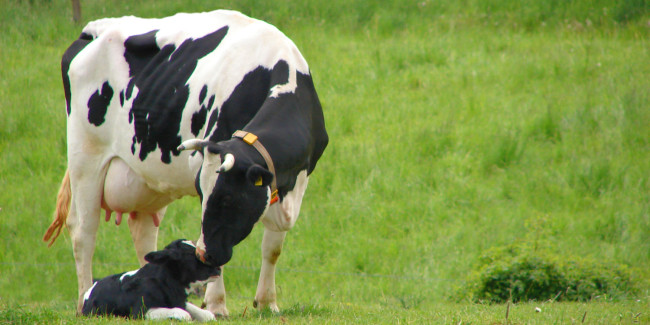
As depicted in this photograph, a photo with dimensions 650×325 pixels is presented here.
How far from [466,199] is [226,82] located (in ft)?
21.6

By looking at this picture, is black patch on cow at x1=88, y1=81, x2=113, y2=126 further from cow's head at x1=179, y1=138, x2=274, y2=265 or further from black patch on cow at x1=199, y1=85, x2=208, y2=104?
cow's head at x1=179, y1=138, x2=274, y2=265

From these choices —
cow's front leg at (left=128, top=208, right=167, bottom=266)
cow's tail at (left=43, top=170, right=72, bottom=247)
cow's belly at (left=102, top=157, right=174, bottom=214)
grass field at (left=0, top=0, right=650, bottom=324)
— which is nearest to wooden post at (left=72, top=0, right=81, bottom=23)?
grass field at (left=0, top=0, right=650, bottom=324)

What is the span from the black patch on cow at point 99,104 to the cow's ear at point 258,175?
2433mm

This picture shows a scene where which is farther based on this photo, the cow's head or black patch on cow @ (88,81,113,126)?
black patch on cow @ (88,81,113,126)

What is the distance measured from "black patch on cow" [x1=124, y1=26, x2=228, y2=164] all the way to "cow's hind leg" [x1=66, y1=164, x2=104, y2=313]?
73 cm

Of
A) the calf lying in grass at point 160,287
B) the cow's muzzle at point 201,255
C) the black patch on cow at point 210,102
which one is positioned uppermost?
the black patch on cow at point 210,102

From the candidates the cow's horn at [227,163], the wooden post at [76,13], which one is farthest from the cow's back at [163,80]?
the wooden post at [76,13]

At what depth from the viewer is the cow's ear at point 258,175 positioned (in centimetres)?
496

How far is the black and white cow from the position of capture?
5.20 meters

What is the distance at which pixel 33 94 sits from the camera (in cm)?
1425

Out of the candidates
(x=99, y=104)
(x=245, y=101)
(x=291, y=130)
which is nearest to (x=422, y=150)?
(x=99, y=104)

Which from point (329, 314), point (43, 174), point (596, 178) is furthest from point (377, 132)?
point (329, 314)

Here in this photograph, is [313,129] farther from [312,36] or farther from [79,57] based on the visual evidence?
[312,36]

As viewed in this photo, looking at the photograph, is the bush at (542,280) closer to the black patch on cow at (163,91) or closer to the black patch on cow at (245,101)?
the black patch on cow at (245,101)
